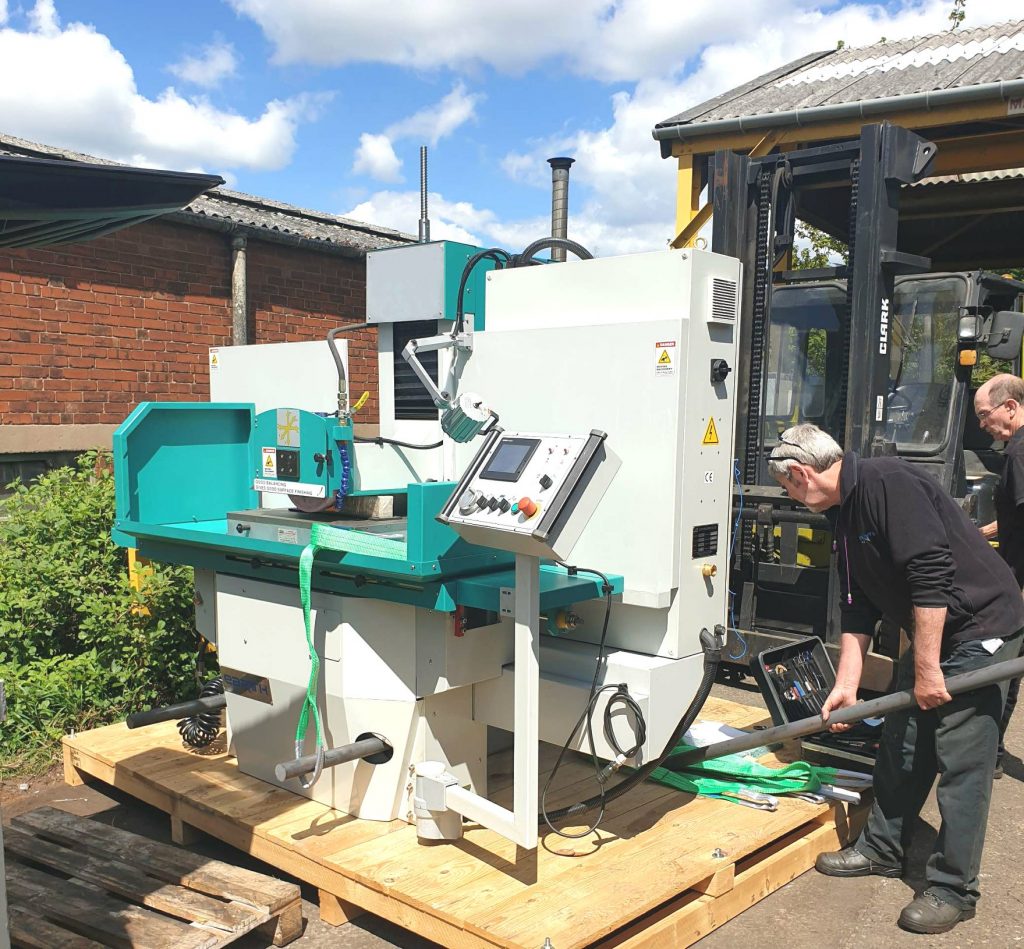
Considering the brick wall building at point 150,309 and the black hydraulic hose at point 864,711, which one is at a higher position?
the brick wall building at point 150,309

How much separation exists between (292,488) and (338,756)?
99 centimetres

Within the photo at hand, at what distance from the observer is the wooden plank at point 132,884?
2.90m

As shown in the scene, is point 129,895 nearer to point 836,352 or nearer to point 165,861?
point 165,861

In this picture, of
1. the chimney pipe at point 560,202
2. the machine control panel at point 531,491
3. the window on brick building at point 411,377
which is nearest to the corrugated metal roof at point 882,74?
the chimney pipe at point 560,202

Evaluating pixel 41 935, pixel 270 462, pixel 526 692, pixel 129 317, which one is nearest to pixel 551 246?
pixel 270 462

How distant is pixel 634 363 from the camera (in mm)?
3195

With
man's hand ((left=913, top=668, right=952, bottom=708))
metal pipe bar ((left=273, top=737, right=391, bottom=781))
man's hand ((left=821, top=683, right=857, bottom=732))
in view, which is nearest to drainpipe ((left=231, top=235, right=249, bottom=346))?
metal pipe bar ((left=273, top=737, right=391, bottom=781))

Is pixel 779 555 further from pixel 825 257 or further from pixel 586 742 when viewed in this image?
pixel 825 257

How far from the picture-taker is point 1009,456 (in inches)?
164

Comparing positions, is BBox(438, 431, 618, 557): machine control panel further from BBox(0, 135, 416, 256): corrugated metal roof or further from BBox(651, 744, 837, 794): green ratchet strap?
BBox(0, 135, 416, 256): corrugated metal roof

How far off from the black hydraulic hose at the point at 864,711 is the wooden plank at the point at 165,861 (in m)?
1.55

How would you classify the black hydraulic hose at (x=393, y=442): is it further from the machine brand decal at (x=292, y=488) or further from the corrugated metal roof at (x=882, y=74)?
the corrugated metal roof at (x=882, y=74)

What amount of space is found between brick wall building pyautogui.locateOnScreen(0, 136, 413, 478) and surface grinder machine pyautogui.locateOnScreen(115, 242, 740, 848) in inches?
113

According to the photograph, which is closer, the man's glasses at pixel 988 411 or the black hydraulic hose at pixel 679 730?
the black hydraulic hose at pixel 679 730
